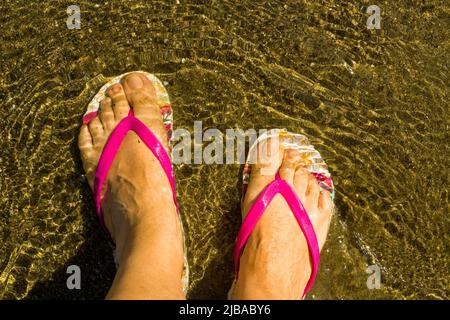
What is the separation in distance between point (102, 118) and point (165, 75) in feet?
1.39

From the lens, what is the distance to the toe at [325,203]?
3098 millimetres

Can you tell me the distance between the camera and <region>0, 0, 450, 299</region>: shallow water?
9.94 feet

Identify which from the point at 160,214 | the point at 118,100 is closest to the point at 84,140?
the point at 118,100

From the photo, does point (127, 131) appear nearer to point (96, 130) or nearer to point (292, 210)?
point (96, 130)

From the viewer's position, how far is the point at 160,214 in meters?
2.87

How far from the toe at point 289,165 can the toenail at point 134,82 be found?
0.90 meters

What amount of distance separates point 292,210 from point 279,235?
18cm

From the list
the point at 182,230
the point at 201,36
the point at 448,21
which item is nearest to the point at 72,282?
the point at 182,230
